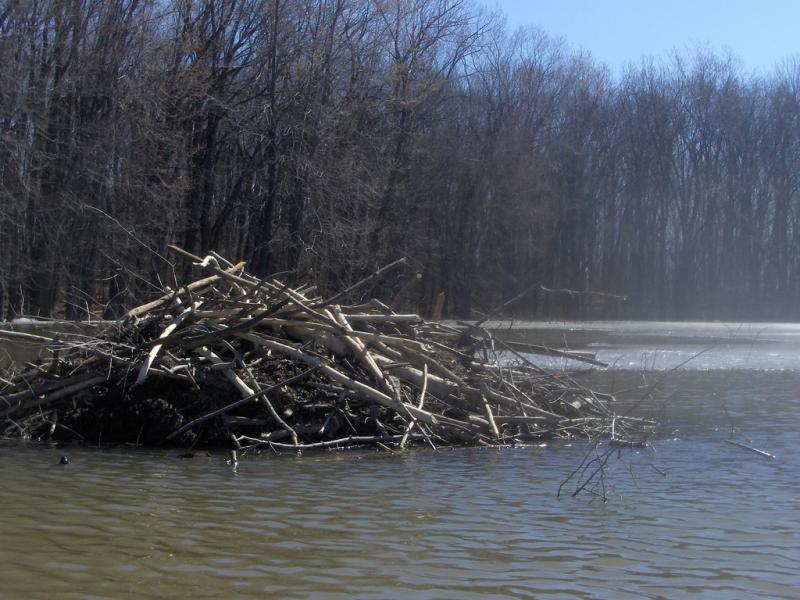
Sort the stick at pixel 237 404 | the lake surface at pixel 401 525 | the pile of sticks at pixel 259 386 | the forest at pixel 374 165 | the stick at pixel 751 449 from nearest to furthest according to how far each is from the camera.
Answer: the lake surface at pixel 401 525 → the stick at pixel 237 404 → the stick at pixel 751 449 → the pile of sticks at pixel 259 386 → the forest at pixel 374 165

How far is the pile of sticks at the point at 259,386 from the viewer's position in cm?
921

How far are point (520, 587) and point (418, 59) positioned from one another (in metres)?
34.3

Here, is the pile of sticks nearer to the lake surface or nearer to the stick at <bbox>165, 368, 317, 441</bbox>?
the stick at <bbox>165, 368, 317, 441</bbox>

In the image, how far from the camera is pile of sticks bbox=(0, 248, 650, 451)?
363 inches

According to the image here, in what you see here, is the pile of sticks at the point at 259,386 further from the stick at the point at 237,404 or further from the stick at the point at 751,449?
the stick at the point at 751,449

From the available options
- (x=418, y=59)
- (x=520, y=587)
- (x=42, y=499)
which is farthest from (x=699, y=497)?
(x=418, y=59)

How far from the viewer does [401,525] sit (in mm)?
6176

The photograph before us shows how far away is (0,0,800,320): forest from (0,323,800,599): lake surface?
570 centimetres

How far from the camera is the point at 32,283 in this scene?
28.5 meters

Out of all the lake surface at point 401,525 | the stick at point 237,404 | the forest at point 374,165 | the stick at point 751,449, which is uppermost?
the forest at point 374,165

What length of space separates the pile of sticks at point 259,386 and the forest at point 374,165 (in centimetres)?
300

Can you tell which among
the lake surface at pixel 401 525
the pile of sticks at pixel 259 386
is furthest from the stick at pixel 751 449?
the pile of sticks at pixel 259 386

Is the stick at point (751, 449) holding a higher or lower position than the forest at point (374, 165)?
lower

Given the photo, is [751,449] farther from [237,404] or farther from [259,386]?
[237,404]
